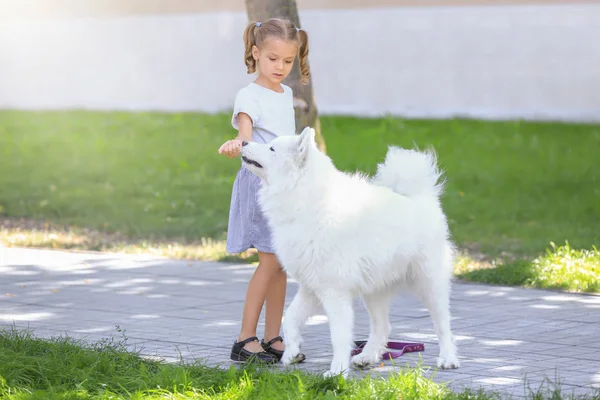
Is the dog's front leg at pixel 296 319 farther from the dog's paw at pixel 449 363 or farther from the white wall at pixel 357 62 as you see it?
the white wall at pixel 357 62

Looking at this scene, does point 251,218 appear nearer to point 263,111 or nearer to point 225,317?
point 263,111

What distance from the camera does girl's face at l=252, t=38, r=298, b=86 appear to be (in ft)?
19.6

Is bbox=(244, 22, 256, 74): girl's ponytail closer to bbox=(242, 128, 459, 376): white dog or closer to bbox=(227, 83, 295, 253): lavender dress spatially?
bbox=(227, 83, 295, 253): lavender dress

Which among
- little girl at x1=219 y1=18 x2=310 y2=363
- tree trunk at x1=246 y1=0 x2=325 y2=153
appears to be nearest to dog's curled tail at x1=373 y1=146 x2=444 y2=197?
little girl at x1=219 y1=18 x2=310 y2=363

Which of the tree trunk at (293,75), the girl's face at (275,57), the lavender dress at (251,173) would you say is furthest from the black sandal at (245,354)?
the tree trunk at (293,75)

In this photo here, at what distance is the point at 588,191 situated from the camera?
13.0 metres

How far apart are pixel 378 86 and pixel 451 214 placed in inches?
343

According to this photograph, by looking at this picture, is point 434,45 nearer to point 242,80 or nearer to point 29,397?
point 242,80

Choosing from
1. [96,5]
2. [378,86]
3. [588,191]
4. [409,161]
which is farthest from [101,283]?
[96,5]

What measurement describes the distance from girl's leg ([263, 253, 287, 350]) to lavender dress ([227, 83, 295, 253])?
277 millimetres

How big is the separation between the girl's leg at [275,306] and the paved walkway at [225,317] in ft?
0.81

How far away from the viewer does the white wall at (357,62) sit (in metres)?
19.2

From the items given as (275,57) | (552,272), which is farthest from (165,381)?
(552,272)

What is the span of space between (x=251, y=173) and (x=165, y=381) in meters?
1.48
